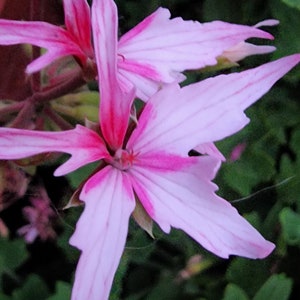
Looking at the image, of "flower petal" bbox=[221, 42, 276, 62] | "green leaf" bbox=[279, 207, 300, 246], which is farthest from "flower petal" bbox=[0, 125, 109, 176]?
"green leaf" bbox=[279, 207, 300, 246]

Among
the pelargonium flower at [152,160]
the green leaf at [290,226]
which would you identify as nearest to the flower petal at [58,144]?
the pelargonium flower at [152,160]

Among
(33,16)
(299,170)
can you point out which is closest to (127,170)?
(33,16)

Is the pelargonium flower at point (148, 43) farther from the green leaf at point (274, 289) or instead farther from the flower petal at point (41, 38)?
the green leaf at point (274, 289)

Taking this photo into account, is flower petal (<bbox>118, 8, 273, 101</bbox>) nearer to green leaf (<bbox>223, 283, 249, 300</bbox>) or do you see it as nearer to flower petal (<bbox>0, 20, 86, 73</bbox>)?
flower petal (<bbox>0, 20, 86, 73</bbox>)

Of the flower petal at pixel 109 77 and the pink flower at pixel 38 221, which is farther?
the pink flower at pixel 38 221

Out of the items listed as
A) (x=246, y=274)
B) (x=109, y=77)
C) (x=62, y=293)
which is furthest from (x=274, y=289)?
(x=109, y=77)
